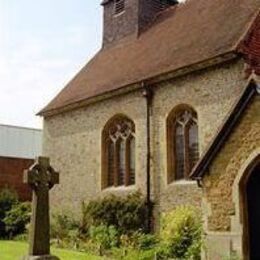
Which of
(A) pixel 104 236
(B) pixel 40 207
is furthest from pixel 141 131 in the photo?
(B) pixel 40 207

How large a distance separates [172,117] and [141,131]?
1.34 meters

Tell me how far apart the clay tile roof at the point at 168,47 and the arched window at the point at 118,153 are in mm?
1434

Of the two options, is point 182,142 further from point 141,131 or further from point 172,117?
point 141,131

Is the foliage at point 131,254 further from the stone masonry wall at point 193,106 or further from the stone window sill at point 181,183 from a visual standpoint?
the stone window sill at point 181,183

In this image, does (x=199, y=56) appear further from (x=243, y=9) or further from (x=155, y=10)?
(x=155, y=10)

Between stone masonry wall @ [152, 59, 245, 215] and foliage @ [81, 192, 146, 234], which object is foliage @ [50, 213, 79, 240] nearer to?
foliage @ [81, 192, 146, 234]

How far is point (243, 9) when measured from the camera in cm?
1741

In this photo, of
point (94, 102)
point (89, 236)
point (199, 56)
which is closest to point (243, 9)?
point (199, 56)

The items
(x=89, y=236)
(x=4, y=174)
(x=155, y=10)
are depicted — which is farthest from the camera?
(x=4, y=174)

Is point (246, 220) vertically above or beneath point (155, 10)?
beneath

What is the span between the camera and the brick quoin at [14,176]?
26.0 metres

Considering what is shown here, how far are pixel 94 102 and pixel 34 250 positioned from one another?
36.3 ft

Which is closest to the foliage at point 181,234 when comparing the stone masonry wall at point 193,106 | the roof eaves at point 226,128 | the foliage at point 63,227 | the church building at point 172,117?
the church building at point 172,117

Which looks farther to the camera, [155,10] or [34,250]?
[155,10]
